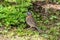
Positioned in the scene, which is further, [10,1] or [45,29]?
[10,1]

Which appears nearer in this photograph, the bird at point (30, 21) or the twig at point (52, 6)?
the bird at point (30, 21)

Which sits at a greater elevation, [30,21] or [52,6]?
[52,6]

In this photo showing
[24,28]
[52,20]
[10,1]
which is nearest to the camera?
[24,28]

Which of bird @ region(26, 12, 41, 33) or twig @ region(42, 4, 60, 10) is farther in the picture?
twig @ region(42, 4, 60, 10)

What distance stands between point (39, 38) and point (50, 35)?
1.22ft

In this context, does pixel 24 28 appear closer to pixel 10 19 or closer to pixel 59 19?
pixel 10 19

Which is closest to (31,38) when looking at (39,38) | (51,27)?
(39,38)

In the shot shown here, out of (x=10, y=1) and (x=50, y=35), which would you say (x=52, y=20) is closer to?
(x=50, y=35)

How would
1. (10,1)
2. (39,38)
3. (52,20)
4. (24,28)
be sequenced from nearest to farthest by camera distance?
(39,38)
(24,28)
(52,20)
(10,1)

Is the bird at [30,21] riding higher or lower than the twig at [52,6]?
lower

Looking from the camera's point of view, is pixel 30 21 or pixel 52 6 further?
pixel 52 6

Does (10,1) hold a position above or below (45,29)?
above

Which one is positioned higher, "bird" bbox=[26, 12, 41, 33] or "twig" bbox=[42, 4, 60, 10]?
"twig" bbox=[42, 4, 60, 10]

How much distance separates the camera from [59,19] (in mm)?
8383
